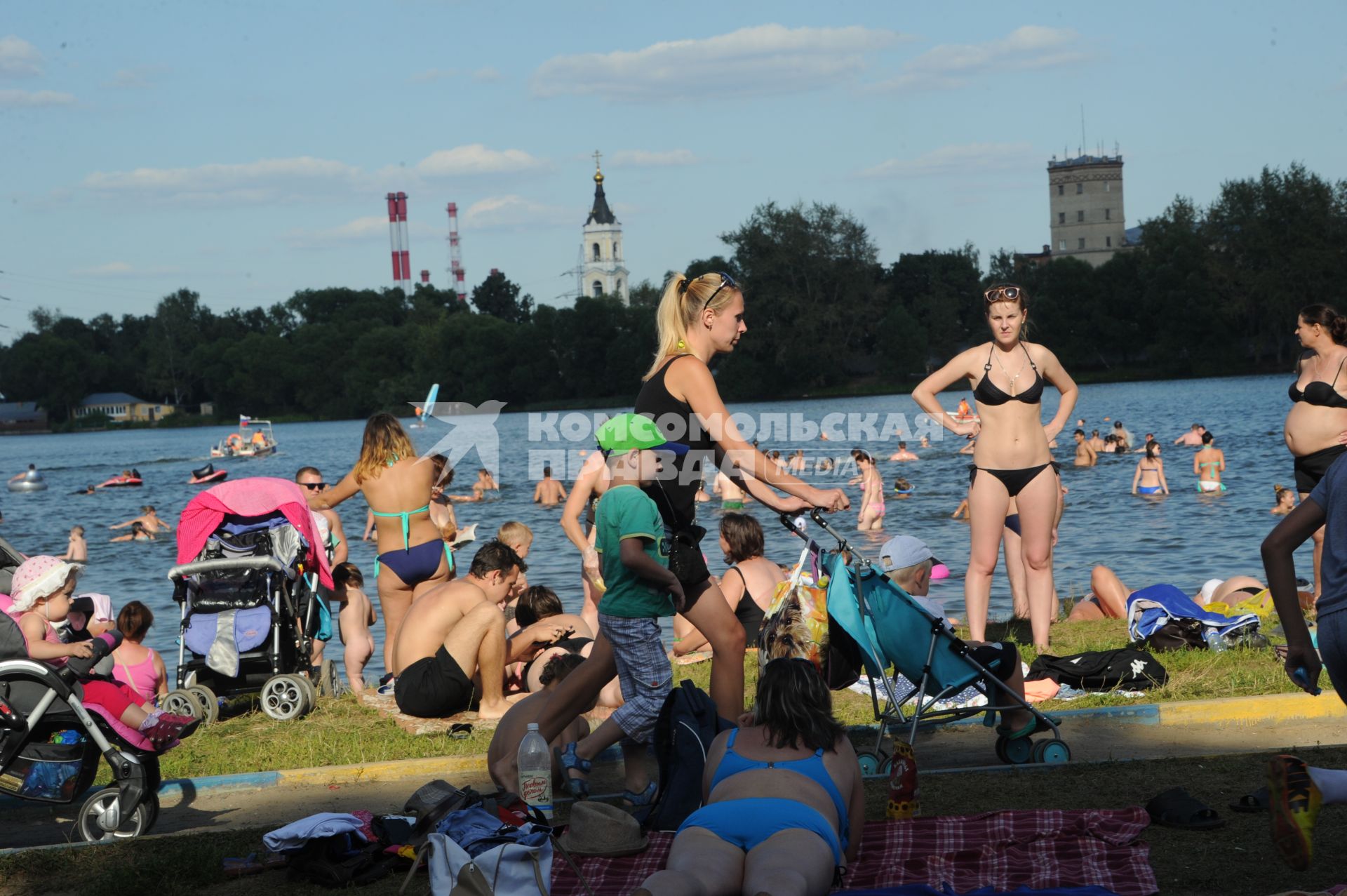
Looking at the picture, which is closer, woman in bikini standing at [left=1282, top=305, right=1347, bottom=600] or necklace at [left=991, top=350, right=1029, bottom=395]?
necklace at [left=991, top=350, right=1029, bottom=395]

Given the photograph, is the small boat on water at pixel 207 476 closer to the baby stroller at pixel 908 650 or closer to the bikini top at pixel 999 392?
the bikini top at pixel 999 392

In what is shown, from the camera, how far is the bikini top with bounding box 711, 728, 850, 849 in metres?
3.91

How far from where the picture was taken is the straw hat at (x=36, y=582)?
569 cm

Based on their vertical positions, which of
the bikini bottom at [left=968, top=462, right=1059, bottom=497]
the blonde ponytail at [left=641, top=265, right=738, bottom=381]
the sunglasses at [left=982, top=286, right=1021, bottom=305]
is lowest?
the bikini bottom at [left=968, top=462, right=1059, bottom=497]

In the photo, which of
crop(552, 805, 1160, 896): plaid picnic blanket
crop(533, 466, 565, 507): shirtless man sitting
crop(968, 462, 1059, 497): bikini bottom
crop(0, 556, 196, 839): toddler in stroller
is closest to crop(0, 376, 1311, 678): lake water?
crop(533, 466, 565, 507): shirtless man sitting

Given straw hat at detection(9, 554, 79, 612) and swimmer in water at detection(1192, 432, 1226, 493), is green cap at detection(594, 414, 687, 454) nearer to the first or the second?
straw hat at detection(9, 554, 79, 612)

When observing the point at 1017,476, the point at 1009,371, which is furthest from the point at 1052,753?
the point at 1009,371

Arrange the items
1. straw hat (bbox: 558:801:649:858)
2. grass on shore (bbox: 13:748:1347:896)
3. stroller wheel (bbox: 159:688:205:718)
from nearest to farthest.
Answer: grass on shore (bbox: 13:748:1347:896) → straw hat (bbox: 558:801:649:858) → stroller wheel (bbox: 159:688:205:718)

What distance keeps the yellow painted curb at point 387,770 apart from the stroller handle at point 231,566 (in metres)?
1.90

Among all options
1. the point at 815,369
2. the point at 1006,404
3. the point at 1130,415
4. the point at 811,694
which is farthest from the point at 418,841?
the point at 815,369

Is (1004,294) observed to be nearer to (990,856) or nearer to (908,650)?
(908,650)

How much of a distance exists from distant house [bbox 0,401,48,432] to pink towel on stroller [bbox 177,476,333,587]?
13504cm

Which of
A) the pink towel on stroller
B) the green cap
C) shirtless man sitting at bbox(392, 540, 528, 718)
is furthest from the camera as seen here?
the pink towel on stroller

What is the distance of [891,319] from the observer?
85.5m
